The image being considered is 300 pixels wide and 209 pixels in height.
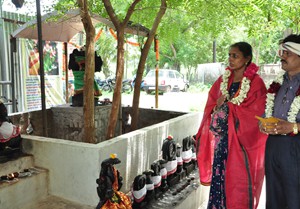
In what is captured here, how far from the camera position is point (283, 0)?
12.3 feet

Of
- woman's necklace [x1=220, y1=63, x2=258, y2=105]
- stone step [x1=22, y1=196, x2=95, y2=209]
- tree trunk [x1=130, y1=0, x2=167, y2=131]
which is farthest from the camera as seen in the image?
tree trunk [x1=130, y1=0, x2=167, y2=131]

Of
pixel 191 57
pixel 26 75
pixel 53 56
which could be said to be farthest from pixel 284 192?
pixel 191 57

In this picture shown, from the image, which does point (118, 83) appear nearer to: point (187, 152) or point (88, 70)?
point (88, 70)

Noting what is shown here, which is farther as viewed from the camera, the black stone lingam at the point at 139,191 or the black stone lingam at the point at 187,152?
the black stone lingam at the point at 187,152

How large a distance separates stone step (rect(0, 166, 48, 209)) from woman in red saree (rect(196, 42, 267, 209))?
6.16 feet

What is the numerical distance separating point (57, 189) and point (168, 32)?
378 centimetres

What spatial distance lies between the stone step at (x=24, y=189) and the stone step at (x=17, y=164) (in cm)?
8

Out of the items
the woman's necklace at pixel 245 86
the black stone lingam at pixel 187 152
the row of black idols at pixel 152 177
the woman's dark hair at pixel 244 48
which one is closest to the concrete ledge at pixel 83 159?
the row of black idols at pixel 152 177

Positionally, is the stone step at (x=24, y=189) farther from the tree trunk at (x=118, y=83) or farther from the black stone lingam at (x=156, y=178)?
the black stone lingam at (x=156, y=178)

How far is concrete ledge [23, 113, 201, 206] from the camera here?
10.3ft

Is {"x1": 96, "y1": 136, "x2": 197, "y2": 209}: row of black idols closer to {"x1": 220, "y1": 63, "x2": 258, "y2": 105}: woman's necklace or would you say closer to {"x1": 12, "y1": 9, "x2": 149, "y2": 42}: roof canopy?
{"x1": 220, "y1": 63, "x2": 258, "y2": 105}: woman's necklace

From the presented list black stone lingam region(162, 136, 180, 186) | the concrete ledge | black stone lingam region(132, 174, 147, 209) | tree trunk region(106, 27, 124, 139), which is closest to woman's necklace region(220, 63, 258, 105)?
black stone lingam region(162, 136, 180, 186)

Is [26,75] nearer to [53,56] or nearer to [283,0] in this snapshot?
[53,56]

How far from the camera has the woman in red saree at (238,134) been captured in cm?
284
